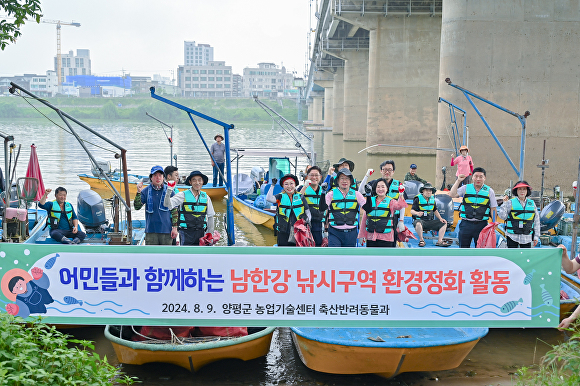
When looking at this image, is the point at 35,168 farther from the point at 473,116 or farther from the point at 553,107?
the point at 553,107

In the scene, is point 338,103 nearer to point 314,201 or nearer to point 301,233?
point 314,201

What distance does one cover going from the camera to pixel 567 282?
8.93 m

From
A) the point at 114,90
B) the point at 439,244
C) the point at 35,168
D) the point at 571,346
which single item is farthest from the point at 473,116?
the point at 114,90

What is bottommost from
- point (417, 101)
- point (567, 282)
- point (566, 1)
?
point (567, 282)

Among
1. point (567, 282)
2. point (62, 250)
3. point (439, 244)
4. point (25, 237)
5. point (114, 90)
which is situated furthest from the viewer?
point (114, 90)

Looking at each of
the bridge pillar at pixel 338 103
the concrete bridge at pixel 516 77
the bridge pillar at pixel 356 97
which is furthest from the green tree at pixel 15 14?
the bridge pillar at pixel 338 103

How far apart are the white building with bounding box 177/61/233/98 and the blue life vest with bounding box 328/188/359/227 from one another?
17637 cm

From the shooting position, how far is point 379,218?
27.0 ft

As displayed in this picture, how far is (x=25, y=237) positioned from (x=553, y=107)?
16964 mm

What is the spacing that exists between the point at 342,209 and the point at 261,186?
9.72 meters

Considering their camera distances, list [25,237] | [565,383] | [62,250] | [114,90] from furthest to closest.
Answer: [114,90], [25,237], [62,250], [565,383]

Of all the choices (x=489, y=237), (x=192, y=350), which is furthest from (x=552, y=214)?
Result: (x=192, y=350)

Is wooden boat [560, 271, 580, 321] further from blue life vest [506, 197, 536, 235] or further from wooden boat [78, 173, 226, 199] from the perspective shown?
wooden boat [78, 173, 226, 199]

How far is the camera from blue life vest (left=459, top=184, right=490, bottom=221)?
893 centimetres
